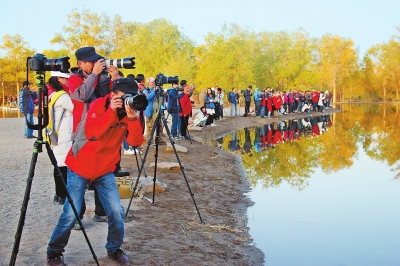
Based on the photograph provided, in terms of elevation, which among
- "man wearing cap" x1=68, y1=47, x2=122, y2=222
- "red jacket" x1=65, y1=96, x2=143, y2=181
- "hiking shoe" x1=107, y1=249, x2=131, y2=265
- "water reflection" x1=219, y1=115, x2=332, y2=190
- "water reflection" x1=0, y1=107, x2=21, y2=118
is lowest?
"water reflection" x1=219, y1=115, x2=332, y2=190

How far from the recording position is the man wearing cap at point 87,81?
494cm

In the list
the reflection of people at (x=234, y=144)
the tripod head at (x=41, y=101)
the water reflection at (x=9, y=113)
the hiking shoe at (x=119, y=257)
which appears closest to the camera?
the tripod head at (x=41, y=101)

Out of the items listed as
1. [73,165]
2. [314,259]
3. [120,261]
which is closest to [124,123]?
[73,165]

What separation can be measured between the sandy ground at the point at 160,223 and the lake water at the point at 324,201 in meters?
0.47

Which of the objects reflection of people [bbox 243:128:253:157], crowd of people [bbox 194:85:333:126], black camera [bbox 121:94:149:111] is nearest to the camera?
black camera [bbox 121:94:149:111]

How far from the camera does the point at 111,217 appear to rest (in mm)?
4543

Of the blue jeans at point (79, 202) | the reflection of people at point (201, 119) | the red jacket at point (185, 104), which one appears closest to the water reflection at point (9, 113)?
the reflection of people at point (201, 119)

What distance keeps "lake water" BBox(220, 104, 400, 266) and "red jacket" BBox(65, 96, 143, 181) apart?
2929 mm

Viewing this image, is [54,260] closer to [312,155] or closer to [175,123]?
[175,123]

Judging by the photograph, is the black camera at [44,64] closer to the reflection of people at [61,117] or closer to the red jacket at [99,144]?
the red jacket at [99,144]

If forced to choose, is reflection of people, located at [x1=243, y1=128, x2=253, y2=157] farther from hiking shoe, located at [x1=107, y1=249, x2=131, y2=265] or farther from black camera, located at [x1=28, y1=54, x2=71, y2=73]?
black camera, located at [x1=28, y1=54, x2=71, y2=73]

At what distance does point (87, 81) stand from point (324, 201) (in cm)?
649

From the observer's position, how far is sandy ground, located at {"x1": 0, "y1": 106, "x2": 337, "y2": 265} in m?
5.26

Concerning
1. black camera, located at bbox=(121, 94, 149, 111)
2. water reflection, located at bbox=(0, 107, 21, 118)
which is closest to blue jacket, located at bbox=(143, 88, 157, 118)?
black camera, located at bbox=(121, 94, 149, 111)
